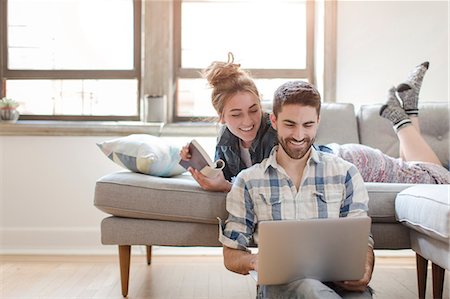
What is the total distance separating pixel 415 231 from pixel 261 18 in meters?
2.15

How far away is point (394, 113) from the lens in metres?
2.86

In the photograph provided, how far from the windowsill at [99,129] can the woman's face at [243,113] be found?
1.33 m

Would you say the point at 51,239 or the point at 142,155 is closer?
the point at 142,155

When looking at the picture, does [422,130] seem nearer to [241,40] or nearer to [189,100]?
[241,40]

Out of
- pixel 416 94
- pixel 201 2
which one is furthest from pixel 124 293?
pixel 201 2

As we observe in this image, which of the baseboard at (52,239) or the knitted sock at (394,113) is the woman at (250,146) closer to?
the knitted sock at (394,113)

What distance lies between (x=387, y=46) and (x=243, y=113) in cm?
185

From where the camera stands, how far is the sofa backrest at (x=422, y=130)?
305 cm

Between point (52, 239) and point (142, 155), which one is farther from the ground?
point (142, 155)

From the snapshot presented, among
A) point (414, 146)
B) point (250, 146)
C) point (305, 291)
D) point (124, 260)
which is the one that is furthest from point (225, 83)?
point (414, 146)

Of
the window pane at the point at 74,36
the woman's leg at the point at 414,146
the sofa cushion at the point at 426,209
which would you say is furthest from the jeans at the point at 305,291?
the window pane at the point at 74,36

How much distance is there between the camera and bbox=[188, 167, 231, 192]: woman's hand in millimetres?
2259

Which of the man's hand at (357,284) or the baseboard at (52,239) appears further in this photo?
the baseboard at (52,239)

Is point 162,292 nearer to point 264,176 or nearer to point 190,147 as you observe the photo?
point 190,147
